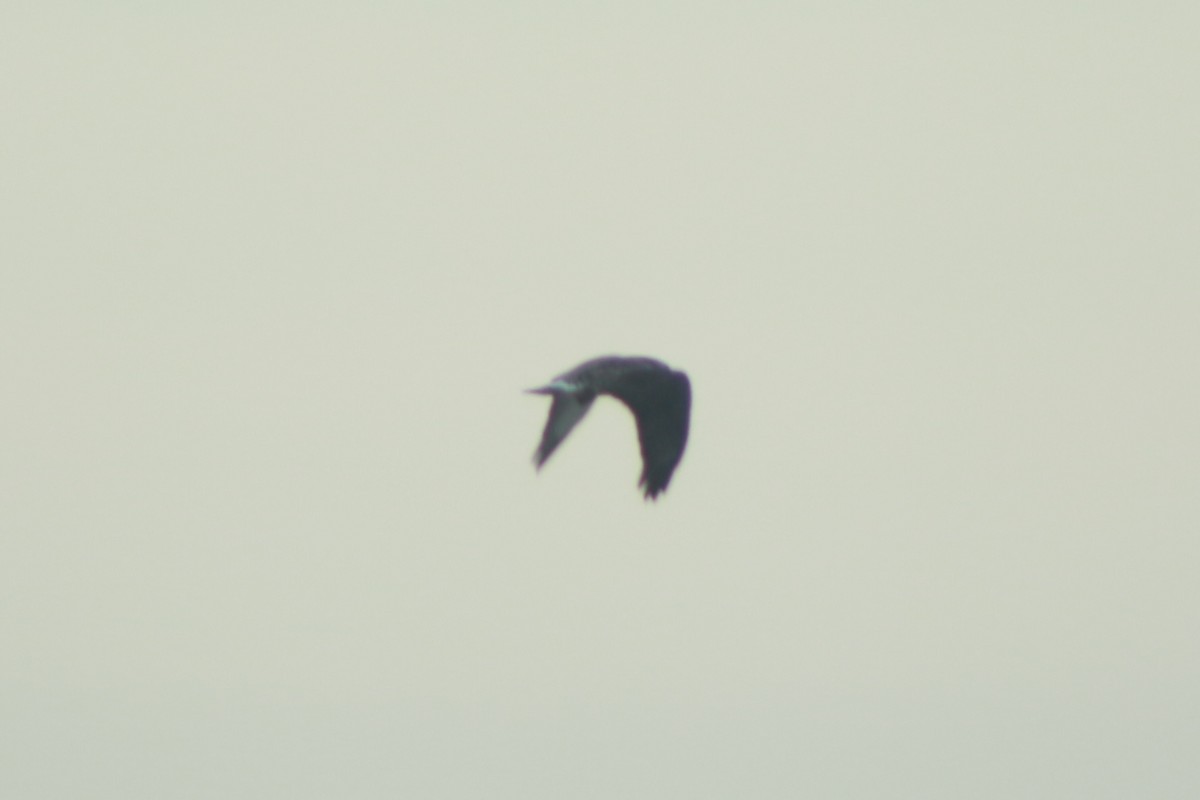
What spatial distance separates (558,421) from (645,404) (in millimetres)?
2291

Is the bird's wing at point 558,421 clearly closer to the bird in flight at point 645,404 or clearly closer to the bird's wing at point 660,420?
the bird in flight at point 645,404

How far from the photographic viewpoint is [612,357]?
33875 mm

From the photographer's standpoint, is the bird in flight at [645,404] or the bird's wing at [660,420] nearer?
the bird in flight at [645,404]

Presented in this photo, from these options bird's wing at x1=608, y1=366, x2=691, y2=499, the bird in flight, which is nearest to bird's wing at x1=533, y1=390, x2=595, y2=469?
the bird in flight

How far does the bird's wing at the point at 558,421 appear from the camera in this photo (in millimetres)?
32406

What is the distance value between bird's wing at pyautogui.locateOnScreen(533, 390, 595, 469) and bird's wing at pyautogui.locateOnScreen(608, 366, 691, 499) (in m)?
1.62

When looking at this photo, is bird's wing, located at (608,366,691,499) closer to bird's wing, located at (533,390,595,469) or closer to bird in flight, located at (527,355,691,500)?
bird in flight, located at (527,355,691,500)

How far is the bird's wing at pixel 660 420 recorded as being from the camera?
34.3m

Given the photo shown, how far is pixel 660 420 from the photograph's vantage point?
3462cm

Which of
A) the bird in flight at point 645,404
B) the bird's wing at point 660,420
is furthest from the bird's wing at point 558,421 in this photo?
the bird's wing at point 660,420

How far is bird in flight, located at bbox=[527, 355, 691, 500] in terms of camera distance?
107 feet

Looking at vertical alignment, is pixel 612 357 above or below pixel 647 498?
above

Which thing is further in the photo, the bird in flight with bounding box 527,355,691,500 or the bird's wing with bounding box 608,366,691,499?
the bird's wing with bounding box 608,366,691,499

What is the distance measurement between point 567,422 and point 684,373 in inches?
109
